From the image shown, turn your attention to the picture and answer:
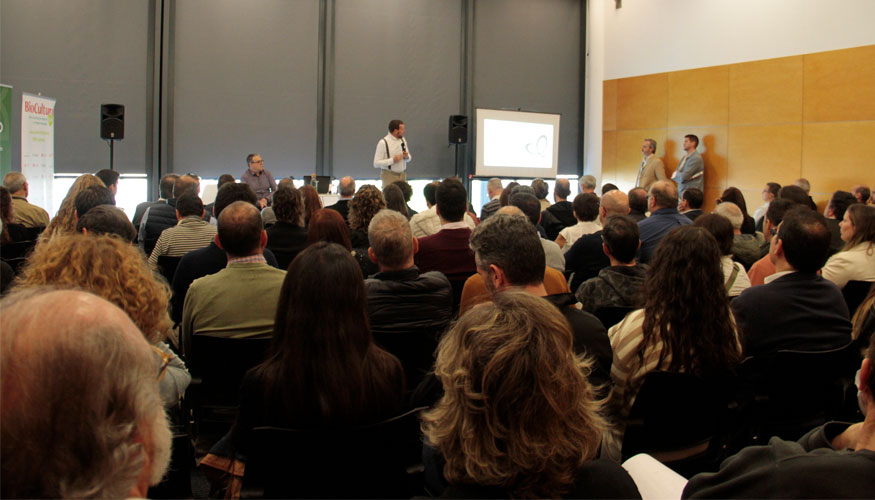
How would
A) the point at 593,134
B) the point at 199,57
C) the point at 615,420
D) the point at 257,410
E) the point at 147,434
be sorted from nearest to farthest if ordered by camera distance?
the point at 147,434 → the point at 257,410 → the point at 615,420 → the point at 199,57 → the point at 593,134

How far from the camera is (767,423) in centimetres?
275

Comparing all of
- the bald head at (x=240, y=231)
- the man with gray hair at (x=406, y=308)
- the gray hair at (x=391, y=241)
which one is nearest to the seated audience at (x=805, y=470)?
the man with gray hair at (x=406, y=308)

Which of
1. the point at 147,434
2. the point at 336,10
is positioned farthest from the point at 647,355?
the point at 336,10

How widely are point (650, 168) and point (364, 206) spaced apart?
757 cm

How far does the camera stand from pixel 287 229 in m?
4.45

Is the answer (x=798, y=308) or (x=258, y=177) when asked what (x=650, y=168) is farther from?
(x=798, y=308)

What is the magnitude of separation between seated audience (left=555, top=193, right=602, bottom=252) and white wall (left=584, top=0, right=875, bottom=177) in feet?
20.2

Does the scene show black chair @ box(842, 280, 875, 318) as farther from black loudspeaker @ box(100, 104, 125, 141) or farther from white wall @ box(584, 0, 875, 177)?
black loudspeaker @ box(100, 104, 125, 141)

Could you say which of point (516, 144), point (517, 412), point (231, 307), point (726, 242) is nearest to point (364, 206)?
point (231, 307)

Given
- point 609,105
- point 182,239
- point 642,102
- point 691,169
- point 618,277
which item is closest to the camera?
point 618,277

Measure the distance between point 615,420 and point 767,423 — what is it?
846 millimetres

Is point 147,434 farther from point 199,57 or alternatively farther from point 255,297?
point 199,57

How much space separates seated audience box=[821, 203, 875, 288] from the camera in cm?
377

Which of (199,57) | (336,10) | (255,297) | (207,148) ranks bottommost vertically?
(255,297)
